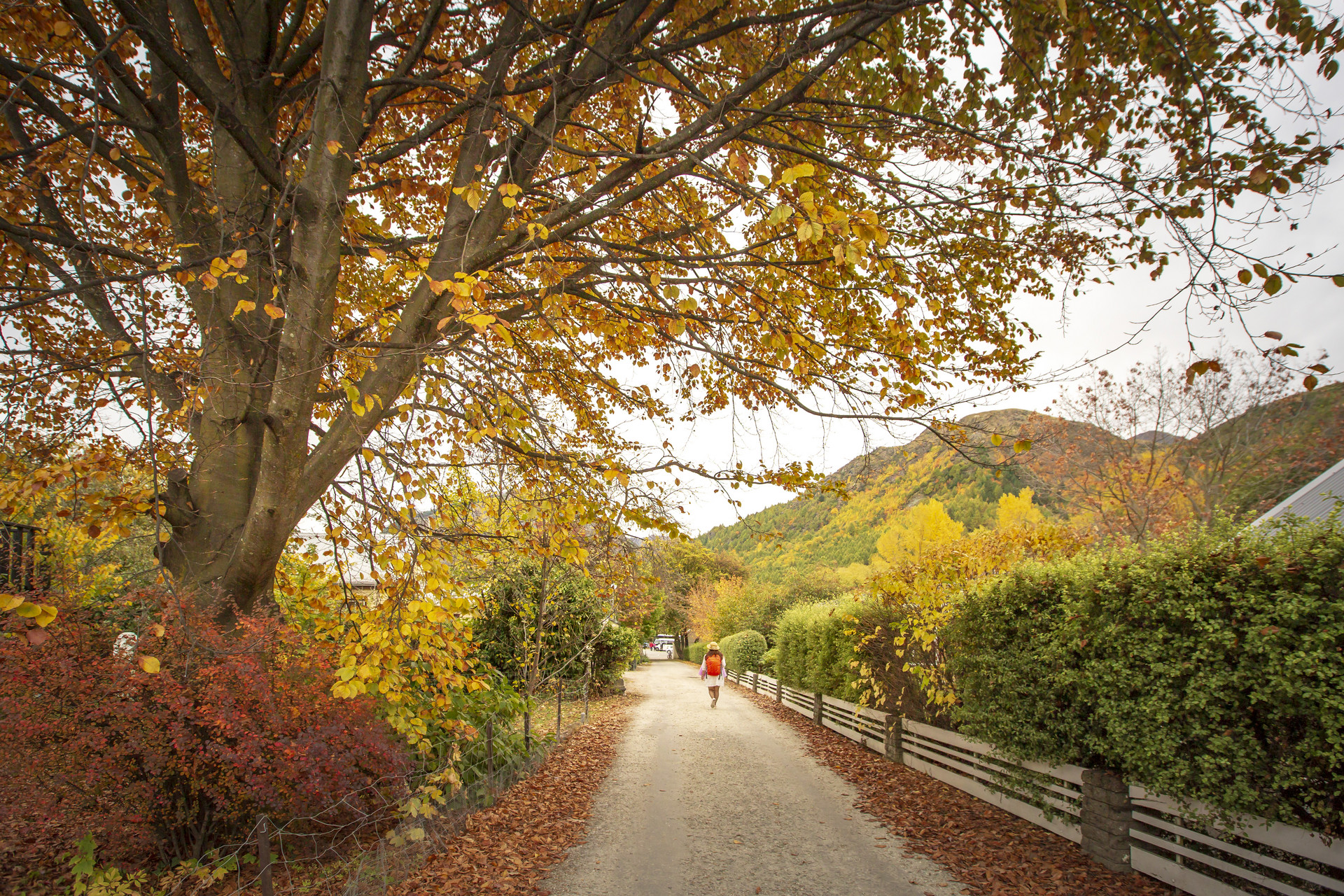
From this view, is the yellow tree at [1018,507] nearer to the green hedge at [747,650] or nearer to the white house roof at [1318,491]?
the white house roof at [1318,491]

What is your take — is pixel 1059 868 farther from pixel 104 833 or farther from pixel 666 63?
pixel 104 833

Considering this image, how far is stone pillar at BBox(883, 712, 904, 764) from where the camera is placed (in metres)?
9.31

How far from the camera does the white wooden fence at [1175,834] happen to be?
3738mm

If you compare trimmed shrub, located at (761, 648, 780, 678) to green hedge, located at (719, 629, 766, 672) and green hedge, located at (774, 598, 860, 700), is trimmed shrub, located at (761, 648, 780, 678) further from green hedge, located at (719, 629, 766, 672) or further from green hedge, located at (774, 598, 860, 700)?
green hedge, located at (719, 629, 766, 672)

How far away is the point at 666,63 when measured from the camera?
4090 millimetres

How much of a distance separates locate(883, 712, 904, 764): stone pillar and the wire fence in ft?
19.2

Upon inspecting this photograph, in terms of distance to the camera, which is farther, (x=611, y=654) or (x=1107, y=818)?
(x=611, y=654)

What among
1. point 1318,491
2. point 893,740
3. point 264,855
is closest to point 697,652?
point 1318,491

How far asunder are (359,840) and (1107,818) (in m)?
6.48

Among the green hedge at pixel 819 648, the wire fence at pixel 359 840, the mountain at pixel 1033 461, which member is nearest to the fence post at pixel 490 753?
the wire fence at pixel 359 840

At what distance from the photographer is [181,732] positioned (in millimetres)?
4316

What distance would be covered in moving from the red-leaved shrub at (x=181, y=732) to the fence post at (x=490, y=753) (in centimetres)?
208

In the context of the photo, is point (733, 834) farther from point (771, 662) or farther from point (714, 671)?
point (771, 662)

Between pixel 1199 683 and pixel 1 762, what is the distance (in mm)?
7670
